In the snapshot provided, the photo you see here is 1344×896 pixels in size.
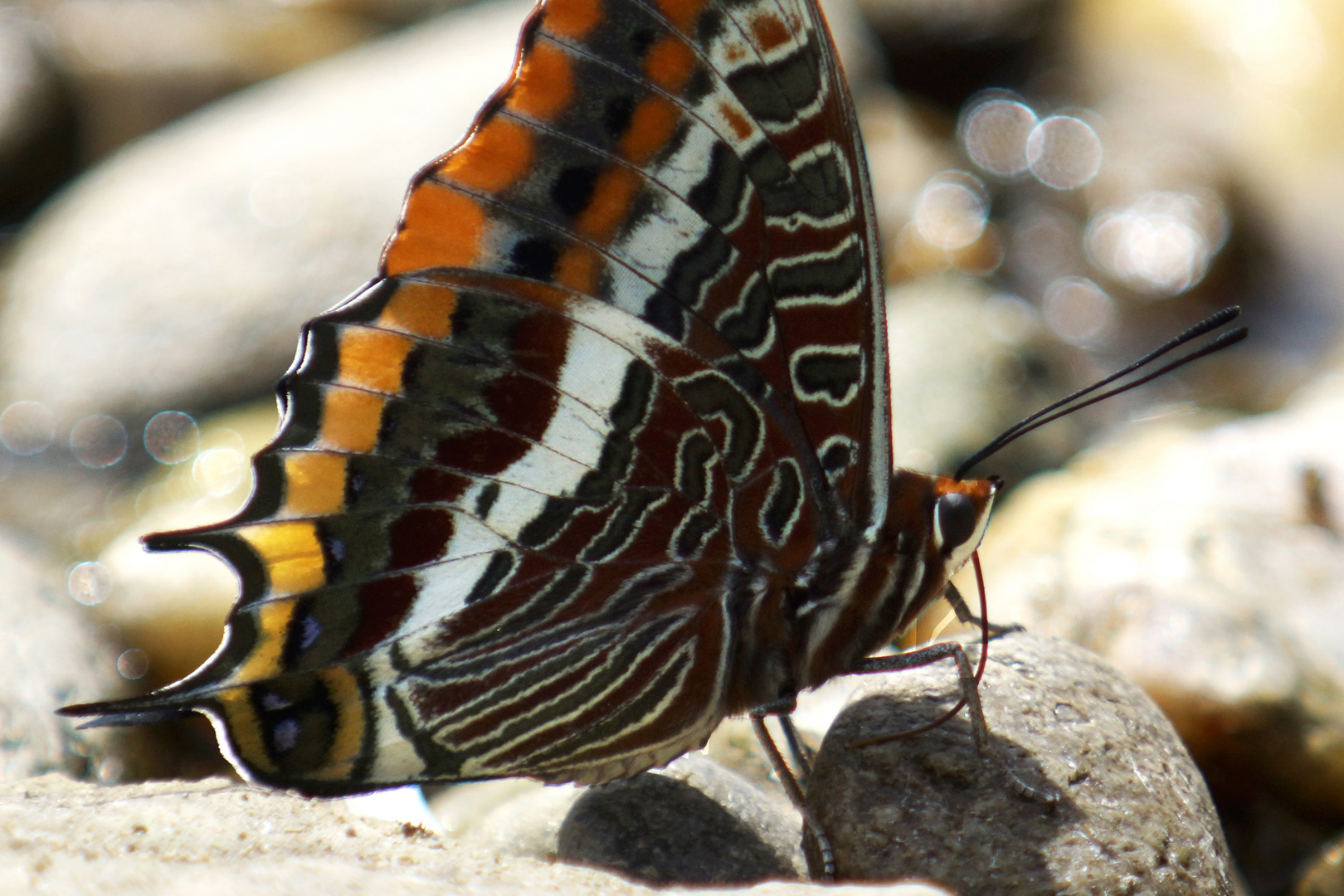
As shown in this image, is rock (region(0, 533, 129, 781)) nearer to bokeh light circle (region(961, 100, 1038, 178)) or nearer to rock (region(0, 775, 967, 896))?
rock (region(0, 775, 967, 896))

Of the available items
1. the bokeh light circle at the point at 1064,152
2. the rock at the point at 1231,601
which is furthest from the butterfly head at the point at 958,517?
the bokeh light circle at the point at 1064,152

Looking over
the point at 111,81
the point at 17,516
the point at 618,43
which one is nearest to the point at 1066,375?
the point at 618,43

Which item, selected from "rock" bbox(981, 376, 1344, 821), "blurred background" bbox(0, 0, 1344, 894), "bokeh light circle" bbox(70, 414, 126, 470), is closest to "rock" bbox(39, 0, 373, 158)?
"blurred background" bbox(0, 0, 1344, 894)

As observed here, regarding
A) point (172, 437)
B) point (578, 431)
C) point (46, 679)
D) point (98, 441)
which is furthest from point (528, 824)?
point (98, 441)

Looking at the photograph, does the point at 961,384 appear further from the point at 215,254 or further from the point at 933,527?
the point at 215,254

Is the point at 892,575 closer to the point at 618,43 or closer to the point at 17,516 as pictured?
the point at 618,43

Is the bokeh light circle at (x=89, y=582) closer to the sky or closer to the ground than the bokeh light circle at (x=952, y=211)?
closer to the ground

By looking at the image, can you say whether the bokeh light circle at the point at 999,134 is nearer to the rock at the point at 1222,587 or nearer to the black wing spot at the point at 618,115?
the rock at the point at 1222,587
